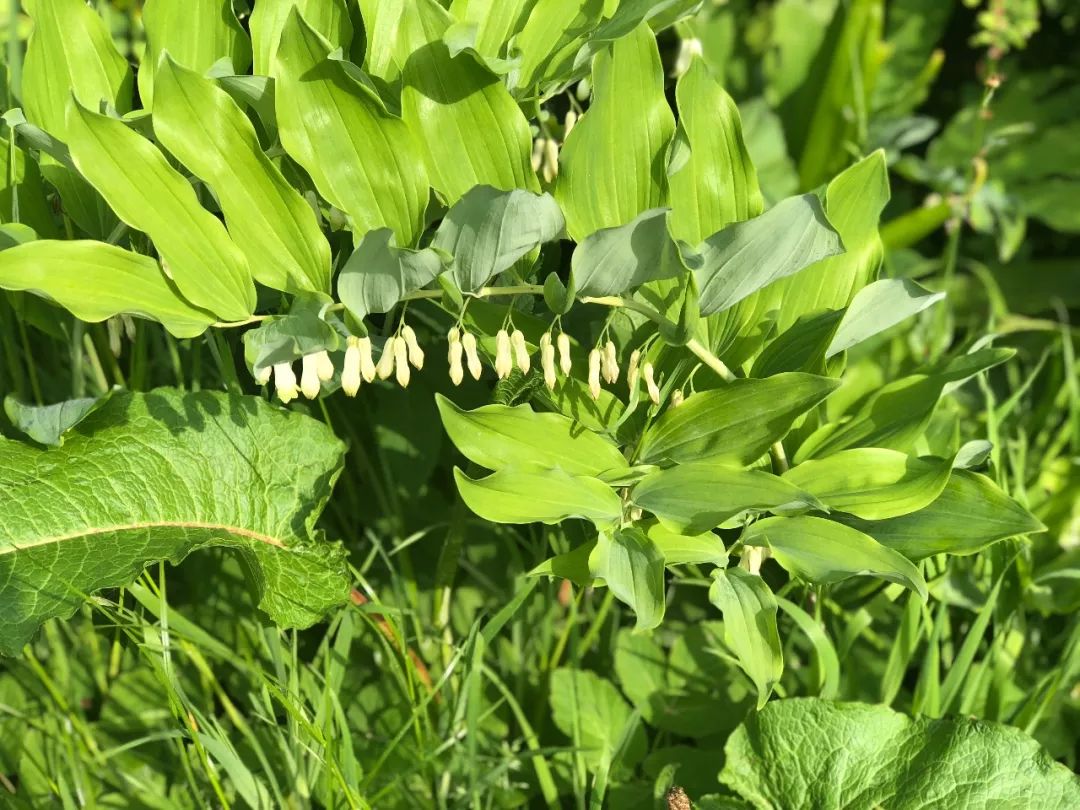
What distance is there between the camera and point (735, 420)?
2.70 ft

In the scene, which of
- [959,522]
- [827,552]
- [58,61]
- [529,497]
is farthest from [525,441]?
[58,61]

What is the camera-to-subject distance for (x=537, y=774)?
3.54ft

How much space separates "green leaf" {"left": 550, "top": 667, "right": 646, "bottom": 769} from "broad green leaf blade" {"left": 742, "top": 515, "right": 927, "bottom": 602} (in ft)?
1.12

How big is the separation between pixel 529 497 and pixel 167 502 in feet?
1.14

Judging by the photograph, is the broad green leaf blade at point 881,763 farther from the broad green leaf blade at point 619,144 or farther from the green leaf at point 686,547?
the broad green leaf blade at point 619,144

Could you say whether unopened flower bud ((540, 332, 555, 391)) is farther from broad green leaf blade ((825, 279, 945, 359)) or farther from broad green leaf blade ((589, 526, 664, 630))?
broad green leaf blade ((825, 279, 945, 359))

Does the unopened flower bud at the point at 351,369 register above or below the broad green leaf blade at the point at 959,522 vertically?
above

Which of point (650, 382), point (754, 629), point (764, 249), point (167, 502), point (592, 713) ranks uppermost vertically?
point (764, 249)

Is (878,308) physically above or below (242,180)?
below

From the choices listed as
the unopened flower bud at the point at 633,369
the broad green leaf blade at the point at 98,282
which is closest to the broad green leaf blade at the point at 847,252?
the unopened flower bud at the point at 633,369

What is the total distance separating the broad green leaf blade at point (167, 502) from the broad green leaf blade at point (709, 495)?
300 millimetres

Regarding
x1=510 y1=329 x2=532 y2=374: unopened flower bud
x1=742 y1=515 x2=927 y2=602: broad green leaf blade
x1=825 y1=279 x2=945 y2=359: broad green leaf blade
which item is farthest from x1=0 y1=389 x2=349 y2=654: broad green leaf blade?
x1=825 y1=279 x2=945 y2=359: broad green leaf blade

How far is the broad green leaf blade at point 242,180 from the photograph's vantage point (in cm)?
73

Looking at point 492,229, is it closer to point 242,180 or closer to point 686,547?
point 242,180
